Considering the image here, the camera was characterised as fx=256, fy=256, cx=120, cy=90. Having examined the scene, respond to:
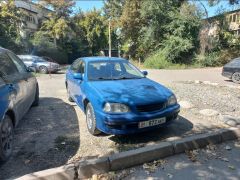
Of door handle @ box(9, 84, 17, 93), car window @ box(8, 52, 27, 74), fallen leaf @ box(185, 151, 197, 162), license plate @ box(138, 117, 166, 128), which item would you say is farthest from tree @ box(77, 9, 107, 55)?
fallen leaf @ box(185, 151, 197, 162)

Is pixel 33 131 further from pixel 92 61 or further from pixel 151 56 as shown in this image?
pixel 151 56

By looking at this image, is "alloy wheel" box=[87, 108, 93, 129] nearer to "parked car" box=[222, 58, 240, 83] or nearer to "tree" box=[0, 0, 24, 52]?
"parked car" box=[222, 58, 240, 83]

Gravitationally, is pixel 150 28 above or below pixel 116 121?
above

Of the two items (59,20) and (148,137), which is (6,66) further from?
(59,20)

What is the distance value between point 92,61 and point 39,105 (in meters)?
2.49

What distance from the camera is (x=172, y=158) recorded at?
426cm

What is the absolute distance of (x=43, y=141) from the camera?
15.9ft

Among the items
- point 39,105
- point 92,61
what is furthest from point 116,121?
point 39,105

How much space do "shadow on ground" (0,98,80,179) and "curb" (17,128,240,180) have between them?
407mm

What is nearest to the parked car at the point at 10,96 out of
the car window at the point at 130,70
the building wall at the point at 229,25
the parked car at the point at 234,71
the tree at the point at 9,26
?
the car window at the point at 130,70

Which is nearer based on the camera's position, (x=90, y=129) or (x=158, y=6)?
(x=90, y=129)

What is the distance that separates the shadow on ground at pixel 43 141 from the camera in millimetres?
3935

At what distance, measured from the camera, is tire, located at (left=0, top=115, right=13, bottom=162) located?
3917mm

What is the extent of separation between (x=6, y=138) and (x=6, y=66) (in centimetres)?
163
